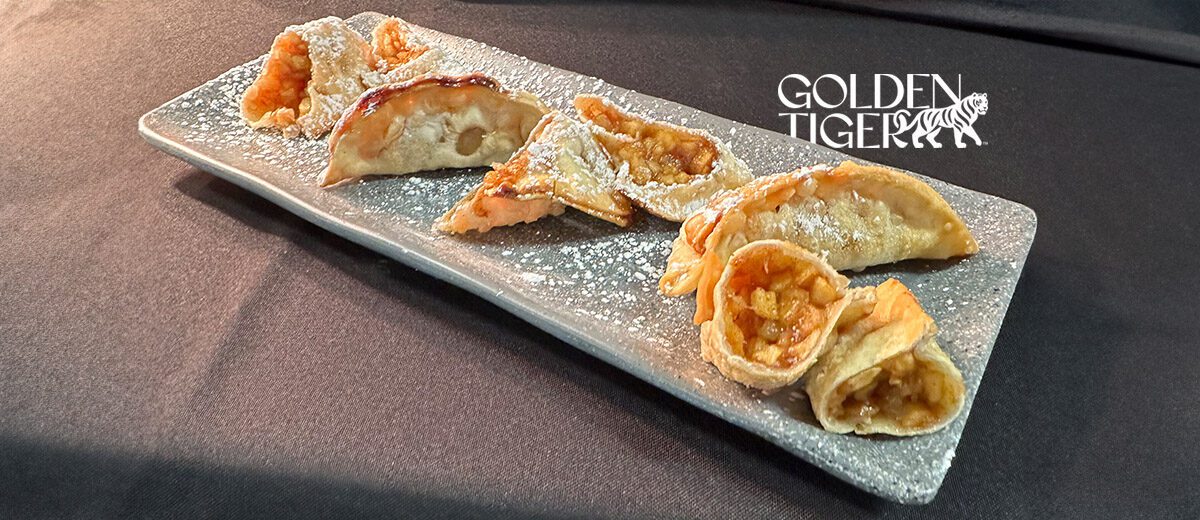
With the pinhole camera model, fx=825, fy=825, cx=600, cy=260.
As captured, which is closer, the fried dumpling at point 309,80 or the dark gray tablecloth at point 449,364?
the dark gray tablecloth at point 449,364

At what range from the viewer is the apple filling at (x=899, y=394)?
1.24 meters

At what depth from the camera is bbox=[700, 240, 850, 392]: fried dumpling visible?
126 cm

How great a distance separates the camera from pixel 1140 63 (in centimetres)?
236

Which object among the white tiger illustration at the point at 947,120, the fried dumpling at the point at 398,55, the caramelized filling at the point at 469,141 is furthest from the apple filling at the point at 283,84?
the white tiger illustration at the point at 947,120

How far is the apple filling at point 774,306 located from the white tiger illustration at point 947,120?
96 cm

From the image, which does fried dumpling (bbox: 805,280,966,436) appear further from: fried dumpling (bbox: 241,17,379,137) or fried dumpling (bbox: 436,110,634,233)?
fried dumpling (bbox: 241,17,379,137)

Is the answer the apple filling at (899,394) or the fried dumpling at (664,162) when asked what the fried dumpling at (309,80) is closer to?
the fried dumpling at (664,162)

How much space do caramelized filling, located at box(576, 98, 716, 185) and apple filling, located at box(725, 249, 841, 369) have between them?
1.32 ft

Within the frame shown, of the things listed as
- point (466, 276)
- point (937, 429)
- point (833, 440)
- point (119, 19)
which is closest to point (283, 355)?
point (466, 276)

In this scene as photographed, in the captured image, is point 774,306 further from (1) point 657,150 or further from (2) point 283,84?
(2) point 283,84

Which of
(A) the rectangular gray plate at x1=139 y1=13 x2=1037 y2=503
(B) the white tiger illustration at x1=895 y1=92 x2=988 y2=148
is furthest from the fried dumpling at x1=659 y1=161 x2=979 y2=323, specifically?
(B) the white tiger illustration at x1=895 y1=92 x2=988 y2=148

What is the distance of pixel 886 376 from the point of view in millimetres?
1268

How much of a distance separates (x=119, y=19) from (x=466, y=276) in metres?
2.03

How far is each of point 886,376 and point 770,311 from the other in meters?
0.20
